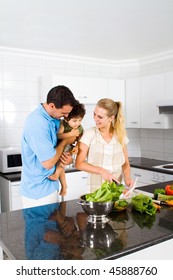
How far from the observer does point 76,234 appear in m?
1.25

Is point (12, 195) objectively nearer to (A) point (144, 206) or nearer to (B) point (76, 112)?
(B) point (76, 112)

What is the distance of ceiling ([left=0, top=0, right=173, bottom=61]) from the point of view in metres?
2.19

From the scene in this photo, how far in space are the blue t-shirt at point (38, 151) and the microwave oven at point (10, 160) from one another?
A: 138 cm

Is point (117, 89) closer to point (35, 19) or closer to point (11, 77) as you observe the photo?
point (11, 77)

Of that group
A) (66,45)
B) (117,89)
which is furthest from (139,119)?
(66,45)

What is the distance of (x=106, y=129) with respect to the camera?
2.13 meters

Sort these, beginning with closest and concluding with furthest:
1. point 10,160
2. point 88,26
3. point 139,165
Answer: point 88,26
point 10,160
point 139,165

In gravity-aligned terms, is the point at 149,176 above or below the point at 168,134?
below

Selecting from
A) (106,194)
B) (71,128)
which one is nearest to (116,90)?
(71,128)

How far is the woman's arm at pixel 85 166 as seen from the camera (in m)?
1.89

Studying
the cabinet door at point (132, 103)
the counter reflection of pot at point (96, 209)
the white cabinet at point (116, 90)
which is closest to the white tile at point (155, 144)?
the cabinet door at point (132, 103)

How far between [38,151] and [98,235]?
2.17ft
